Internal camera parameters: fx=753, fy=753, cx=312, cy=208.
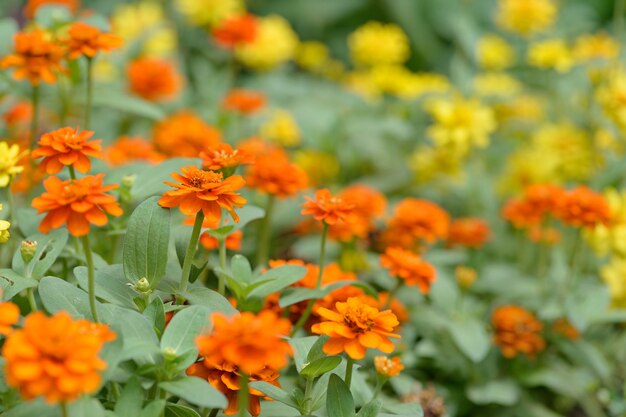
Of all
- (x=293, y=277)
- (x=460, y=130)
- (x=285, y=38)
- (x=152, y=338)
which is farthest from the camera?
(x=285, y=38)

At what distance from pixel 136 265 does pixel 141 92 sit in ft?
3.06

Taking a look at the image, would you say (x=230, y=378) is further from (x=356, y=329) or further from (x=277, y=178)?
(x=277, y=178)

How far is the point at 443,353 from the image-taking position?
49.4 inches

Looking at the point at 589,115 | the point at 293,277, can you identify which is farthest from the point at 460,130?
the point at 293,277

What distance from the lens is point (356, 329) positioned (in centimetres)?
73

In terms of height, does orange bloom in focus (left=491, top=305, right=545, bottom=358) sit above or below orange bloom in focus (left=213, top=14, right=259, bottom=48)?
below

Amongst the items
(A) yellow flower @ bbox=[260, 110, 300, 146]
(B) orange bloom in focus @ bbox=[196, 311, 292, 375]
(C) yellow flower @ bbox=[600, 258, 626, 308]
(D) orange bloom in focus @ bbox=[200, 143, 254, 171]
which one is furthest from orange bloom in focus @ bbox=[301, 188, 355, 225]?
(A) yellow flower @ bbox=[260, 110, 300, 146]

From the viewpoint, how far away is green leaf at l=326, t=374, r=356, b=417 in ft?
2.43

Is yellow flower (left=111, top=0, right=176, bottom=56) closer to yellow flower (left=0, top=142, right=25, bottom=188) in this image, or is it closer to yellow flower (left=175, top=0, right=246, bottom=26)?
yellow flower (left=175, top=0, right=246, bottom=26)

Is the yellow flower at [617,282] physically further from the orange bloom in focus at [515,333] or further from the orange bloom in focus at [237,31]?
the orange bloom in focus at [237,31]

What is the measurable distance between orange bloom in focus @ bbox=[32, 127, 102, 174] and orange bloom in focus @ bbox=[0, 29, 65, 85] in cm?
26

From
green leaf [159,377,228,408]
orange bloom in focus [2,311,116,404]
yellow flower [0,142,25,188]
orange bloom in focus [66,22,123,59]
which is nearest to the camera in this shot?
orange bloom in focus [2,311,116,404]

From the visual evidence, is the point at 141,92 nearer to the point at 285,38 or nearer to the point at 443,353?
the point at 285,38

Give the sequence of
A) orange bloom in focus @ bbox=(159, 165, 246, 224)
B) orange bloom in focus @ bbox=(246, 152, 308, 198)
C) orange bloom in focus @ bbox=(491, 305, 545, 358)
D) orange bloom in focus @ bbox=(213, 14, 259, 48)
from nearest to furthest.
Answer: orange bloom in focus @ bbox=(159, 165, 246, 224) < orange bloom in focus @ bbox=(246, 152, 308, 198) < orange bloom in focus @ bbox=(491, 305, 545, 358) < orange bloom in focus @ bbox=(213, 14, 259, 48)
